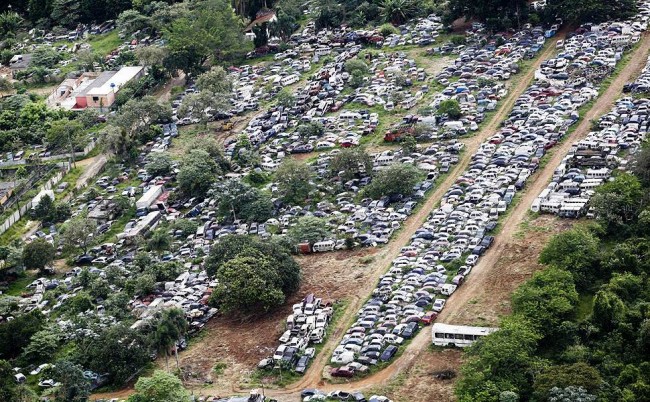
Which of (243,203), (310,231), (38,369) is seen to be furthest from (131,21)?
(38,369)

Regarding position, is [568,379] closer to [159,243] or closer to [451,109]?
[159,243]

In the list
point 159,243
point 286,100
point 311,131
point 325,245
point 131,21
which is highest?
point 131,21

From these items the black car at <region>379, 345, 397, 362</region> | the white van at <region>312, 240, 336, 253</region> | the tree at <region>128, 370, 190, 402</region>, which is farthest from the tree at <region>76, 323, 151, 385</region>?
the white van at <region>312, 240, 336, 253</region>

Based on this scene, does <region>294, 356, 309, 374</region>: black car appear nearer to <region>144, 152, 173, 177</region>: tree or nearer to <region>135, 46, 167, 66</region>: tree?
<region>144, 152, 173, 177</region>: tree

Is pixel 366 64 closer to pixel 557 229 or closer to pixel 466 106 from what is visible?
pixel 466 106

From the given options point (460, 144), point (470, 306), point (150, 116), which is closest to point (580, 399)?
point (470, 306)

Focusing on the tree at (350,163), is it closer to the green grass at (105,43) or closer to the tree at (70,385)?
the tree at (70,385)
